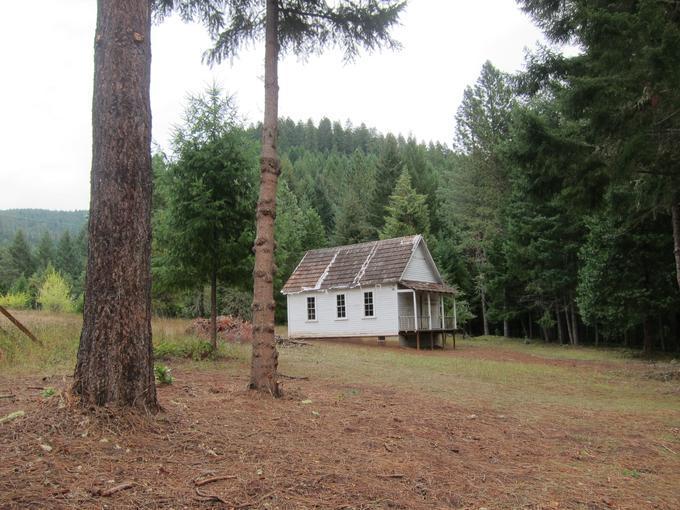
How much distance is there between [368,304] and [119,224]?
885 inches

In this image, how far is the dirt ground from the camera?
3420 mm

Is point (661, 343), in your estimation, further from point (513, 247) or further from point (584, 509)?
point (584, 509)

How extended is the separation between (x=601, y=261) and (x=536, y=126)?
14678 millimetres

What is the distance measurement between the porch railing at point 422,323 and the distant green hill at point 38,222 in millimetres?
143401

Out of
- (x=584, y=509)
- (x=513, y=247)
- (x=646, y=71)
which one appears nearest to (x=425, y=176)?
(x=513, y=247)

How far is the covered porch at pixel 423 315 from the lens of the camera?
2566 centimetres

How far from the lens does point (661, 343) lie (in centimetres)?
2858

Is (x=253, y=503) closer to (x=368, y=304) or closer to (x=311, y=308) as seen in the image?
(x=368, y=304)

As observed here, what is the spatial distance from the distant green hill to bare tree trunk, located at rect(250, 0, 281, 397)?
158 metres

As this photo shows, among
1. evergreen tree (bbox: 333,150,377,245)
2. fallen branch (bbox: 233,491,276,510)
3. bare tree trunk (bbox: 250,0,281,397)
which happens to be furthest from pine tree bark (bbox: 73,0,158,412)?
evergreen tree (bbox: 333,150,377,245)

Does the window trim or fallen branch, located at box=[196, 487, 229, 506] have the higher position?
the window trim

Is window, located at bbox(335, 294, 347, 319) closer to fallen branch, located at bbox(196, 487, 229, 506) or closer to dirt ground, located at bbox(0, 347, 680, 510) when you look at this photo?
dirt ground, located at bbox(0, 347, 680, 510)

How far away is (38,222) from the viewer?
170m

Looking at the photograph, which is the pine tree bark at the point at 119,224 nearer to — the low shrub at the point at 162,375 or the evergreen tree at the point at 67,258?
the low shrub at the point at 162,375
